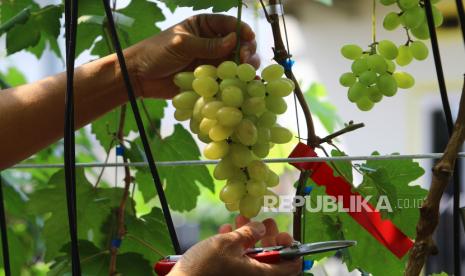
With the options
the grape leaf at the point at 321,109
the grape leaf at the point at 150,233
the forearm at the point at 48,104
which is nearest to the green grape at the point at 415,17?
the forearm at the point at 48,104

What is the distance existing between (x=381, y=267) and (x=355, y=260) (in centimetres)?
3

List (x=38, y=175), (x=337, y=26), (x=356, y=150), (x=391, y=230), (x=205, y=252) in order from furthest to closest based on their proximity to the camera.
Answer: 1. (x=337, y=26)
2. (x=356, y=150)
3. (x=38, y=175)
4. (x=391, y=230)
5. (x=205, y=252)

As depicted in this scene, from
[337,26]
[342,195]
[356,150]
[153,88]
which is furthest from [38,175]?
[337,26]

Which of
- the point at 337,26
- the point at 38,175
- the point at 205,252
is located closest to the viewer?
the point at 205,252

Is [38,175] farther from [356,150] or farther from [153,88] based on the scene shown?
[356,150]

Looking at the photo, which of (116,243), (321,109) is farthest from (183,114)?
(321,109)

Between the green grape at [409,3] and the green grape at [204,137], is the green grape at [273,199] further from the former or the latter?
the green grape at [409,3]

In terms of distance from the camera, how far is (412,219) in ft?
2.25

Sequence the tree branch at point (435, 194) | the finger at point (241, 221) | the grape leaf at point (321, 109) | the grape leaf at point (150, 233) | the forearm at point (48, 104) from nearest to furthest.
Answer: the tree branch at point (435, 194) → the finger at point (241, 221) → the forearm at point (48, 104) → the grape leaf at point (150, 233) → the grape leaf at point (321, 109)

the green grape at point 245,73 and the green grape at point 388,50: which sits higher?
the green grape at point 388,50

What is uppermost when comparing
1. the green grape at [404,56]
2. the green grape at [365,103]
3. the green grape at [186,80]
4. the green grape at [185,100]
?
the green grape at [404,56]

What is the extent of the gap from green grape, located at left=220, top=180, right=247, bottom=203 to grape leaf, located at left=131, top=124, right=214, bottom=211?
296mm

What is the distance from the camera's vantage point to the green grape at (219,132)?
1.88 ft

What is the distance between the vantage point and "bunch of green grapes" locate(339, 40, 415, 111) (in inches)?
23.8
